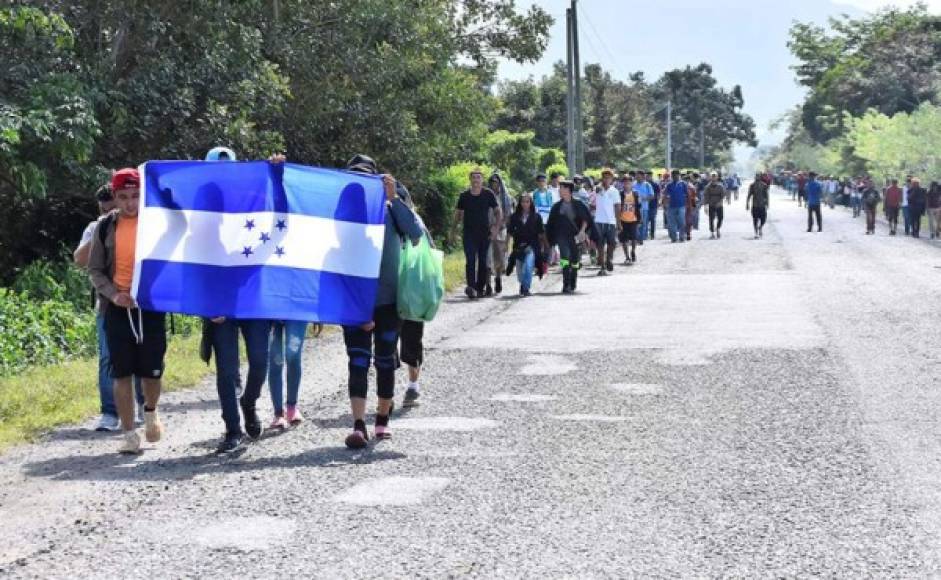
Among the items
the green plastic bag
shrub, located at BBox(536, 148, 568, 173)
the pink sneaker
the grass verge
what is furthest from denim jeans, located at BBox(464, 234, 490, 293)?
shrub, located at BBox(536, 148, 568, 173)

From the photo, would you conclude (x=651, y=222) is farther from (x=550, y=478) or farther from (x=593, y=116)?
(x=593, y=116)

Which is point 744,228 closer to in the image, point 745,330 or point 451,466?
point 745,330

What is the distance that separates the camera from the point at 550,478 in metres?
7.48

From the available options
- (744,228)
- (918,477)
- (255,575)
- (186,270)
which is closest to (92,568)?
(255,575)

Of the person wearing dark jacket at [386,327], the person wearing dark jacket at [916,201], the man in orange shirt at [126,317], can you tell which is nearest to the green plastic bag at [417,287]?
the person wearing dark jacket at [386,327]

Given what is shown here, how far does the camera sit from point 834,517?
656cm

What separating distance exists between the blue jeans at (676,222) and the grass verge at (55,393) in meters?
22.3

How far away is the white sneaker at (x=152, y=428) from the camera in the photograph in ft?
27.6

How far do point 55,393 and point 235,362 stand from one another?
277 centimetres

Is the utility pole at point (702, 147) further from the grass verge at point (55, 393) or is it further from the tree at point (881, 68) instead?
the grass verge at point (55, 393)

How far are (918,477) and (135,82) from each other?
1271 cm

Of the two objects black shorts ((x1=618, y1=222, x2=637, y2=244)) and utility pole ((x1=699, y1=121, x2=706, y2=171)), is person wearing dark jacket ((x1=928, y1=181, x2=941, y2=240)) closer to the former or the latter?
black shorts ((x1=618, y1=222, x2=637, y2=244))

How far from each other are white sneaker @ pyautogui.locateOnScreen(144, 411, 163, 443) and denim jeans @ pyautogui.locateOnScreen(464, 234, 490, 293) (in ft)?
35.4

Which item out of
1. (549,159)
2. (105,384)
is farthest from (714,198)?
(105,384)
